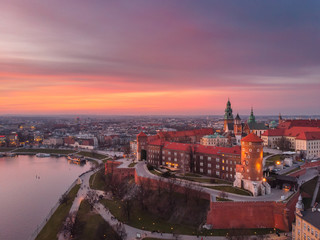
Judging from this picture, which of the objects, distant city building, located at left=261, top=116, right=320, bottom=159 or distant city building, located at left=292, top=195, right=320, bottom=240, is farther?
distant city building, located at left=261, top=116, right=320, bottom=159

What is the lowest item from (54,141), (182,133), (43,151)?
(43,151)

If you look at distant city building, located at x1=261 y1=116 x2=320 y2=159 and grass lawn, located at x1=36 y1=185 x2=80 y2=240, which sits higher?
distant city building, located at x1=261 y1=116 x2=320 y2=159

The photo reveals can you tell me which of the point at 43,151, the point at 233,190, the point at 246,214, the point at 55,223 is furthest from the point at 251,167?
the point at 43,151

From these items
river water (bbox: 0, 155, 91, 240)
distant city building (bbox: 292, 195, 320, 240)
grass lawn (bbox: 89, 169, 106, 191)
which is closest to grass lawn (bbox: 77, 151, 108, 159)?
river water (bbox: 0, 155, 91, 240)

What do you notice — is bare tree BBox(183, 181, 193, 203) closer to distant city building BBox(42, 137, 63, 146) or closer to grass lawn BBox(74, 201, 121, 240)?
grass lawn BBox(74, 201, 121, 240)

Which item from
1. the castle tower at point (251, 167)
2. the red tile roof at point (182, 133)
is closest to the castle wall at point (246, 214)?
the castle tower at point (251, 167)

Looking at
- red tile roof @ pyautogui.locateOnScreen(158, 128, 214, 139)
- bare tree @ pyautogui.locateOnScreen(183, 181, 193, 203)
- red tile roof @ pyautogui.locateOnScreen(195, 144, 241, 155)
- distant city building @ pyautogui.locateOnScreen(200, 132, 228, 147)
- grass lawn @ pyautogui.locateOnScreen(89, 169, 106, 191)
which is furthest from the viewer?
distant city building @ pyautogui.locateOnScreen(200, 132, 228, 147)

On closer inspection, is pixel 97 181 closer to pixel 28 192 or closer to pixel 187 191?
pixel 28 192
